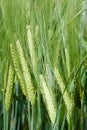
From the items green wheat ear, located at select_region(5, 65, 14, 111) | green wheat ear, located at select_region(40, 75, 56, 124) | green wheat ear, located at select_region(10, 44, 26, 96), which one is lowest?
green wheat ear, located at select_region(40, 75, 56, 124)

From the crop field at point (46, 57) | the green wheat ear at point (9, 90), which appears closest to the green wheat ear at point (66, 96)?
the crop field at point (46, 57)

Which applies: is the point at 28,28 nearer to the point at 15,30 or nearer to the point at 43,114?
the point at 15,30

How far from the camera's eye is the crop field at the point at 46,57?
2.13 ft

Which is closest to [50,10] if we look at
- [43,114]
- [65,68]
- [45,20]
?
[45,20]

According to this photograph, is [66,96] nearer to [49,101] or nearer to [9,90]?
[49,101]

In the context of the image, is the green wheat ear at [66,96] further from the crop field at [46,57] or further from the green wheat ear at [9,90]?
the green wheat ear at [9,90]

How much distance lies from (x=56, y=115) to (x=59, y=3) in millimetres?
268

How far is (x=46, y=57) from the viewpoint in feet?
2.24

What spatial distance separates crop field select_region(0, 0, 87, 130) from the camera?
65 cm

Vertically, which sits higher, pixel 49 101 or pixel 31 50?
pixel 31 50

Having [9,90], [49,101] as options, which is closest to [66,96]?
[49,101]

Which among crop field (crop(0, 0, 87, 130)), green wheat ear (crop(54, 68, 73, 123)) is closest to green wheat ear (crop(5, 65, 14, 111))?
crop field (crop(0, 0, 87, 130))

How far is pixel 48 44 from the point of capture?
681 millimetres

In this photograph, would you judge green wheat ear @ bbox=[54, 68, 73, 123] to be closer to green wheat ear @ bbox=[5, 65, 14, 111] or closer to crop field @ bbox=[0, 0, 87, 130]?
crop field @ bbox=[0, 0, 87, 130]
